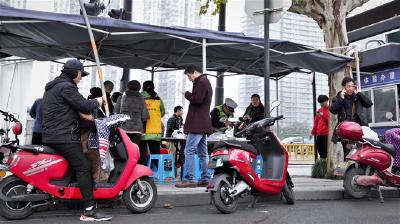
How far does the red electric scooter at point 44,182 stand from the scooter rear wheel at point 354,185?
351cm

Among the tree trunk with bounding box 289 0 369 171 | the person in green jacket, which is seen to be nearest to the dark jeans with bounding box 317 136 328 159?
the tree trunk with bounding box 289 0 369 171

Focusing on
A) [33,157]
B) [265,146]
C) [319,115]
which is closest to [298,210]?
[265,146]

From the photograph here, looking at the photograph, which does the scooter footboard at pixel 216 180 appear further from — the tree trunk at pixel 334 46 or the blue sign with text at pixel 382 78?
the blue sign with text at pixel 382 78

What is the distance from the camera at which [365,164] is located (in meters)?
7.14

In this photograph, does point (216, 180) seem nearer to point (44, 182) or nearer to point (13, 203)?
point (44, 182)

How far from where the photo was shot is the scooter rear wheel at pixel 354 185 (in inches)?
283

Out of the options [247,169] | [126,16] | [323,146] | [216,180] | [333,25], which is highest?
[126,16]

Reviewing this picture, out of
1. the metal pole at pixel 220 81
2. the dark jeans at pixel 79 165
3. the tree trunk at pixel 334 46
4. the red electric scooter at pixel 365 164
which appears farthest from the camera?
the metal pole at pixel 220 81

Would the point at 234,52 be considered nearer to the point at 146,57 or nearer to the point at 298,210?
the point at 146,57

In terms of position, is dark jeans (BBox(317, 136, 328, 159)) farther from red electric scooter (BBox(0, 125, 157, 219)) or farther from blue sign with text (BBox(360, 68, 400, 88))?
red electric scooter (BBox(0, 125, 157, 219))

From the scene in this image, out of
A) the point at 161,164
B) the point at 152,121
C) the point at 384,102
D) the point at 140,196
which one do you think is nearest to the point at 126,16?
the point at 152,121

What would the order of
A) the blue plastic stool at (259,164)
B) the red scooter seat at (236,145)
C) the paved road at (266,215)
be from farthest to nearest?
1. the blue plastic stool at (259,164)
2. the red scooter seat at (236,145)
3. the paved road at (266,215)

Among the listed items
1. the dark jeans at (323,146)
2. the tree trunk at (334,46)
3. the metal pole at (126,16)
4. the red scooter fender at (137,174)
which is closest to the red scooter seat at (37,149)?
the red scooter fender at (137,174)

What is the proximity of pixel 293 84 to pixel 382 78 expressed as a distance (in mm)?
2588
